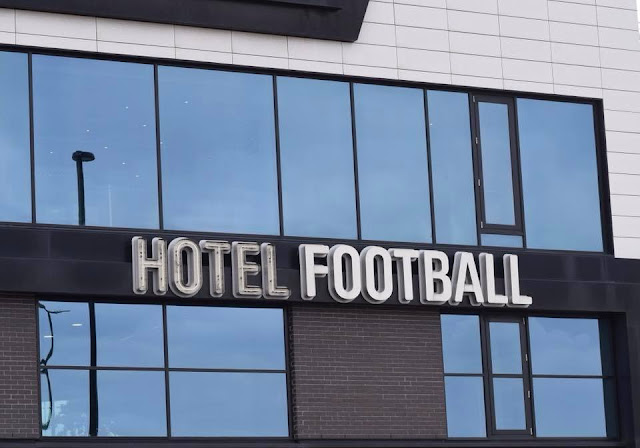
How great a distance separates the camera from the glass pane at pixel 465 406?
1134 inches

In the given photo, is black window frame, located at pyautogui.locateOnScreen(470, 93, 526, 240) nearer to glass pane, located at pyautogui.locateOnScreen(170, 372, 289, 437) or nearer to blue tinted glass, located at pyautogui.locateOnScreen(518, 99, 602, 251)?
blue tinted glass, located at pyautogui.locateOnScreen(518, 99, 602, 251)

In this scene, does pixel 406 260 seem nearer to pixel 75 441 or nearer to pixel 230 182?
pixel 230 182

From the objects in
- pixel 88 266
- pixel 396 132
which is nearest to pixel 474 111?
pixel 396 132

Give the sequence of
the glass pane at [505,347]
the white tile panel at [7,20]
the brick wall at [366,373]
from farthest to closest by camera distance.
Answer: the glass pane at [505,347], the brick wall at [366,373], the white tile panel at [7,20]

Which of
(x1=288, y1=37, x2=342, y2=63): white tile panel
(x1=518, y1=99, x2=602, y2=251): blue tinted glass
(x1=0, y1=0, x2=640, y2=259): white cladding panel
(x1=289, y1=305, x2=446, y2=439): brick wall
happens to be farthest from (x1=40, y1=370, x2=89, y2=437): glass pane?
(x1=518, y1=99, x2=602, y2=251): blue tinted glass

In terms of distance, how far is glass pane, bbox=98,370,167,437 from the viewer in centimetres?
2573

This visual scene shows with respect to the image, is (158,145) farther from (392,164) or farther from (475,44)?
(475,44)

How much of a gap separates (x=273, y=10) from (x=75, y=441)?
8.35 m

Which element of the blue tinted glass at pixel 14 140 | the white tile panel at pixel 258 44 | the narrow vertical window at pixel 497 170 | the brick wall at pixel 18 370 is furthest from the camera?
the narrow vertical window at pixel 497 170

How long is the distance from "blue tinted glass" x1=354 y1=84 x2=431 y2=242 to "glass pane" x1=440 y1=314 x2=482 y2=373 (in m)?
1.59

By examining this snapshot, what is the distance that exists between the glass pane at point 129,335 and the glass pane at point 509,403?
657 centimetres

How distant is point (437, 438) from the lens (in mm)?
28375

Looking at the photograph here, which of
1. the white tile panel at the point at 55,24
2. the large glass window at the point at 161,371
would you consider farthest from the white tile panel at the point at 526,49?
the white tile panel at the point at 55,24

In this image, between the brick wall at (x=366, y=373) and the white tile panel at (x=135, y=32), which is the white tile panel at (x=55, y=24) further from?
the brick wall at (x=366, y=373)
